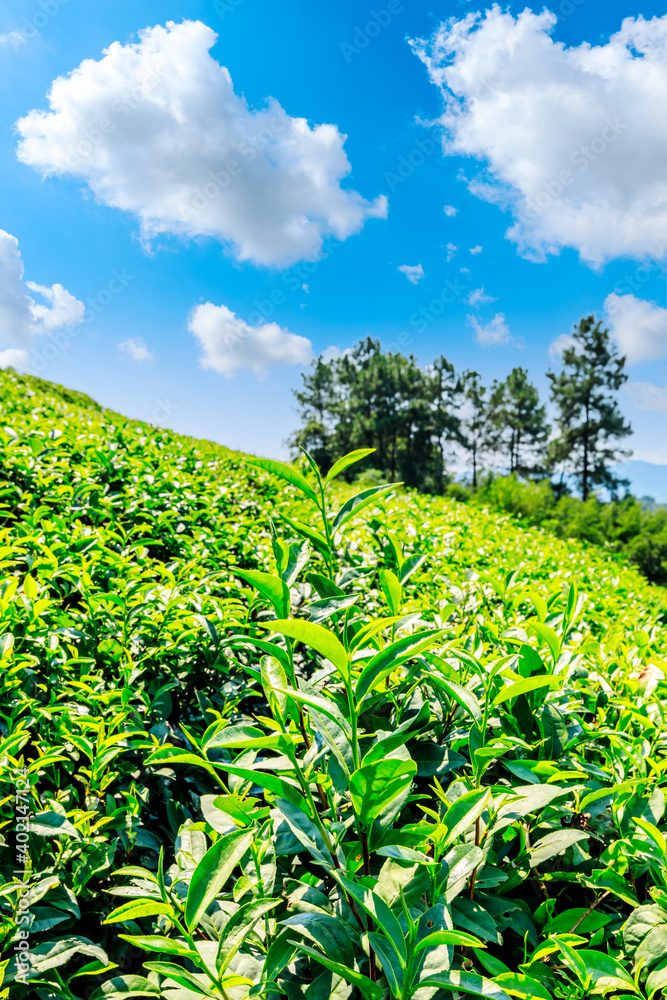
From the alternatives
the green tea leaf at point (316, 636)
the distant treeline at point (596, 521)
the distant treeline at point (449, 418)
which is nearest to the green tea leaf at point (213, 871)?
the green tea leaf at point (316, 636)

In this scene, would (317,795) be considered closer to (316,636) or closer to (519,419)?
(316,636)

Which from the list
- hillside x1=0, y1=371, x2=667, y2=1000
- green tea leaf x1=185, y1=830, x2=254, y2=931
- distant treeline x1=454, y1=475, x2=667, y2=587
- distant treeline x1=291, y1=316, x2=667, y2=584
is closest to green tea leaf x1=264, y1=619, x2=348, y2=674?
hillside x1=0, y1=371, x2=667, y2=1000

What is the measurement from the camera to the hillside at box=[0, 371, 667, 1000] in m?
0.86

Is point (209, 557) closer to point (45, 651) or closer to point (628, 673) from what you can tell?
point (45, 651)

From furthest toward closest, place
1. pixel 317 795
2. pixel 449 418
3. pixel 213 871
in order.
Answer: pixel 449 418 → pixel 317 795 → pixel 213 871

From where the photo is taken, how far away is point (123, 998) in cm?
95

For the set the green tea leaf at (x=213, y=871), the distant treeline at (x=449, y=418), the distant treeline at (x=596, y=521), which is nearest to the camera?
the green tea leaf at (x=213, y=871)

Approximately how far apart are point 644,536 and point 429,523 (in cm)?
1284

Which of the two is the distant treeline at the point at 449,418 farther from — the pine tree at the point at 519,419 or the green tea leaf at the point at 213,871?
the green tea leaf at the point at 213,871

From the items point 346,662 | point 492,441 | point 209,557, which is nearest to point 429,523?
point 209,557

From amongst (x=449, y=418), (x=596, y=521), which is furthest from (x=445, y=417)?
(x=596, y=521)

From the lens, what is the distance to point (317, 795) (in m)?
1.11

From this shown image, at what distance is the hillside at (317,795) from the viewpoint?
2.82 feet

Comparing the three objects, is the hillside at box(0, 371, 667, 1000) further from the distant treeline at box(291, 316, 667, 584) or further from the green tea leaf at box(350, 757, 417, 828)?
the distant treeline at box(291, 316, 667, 584)
